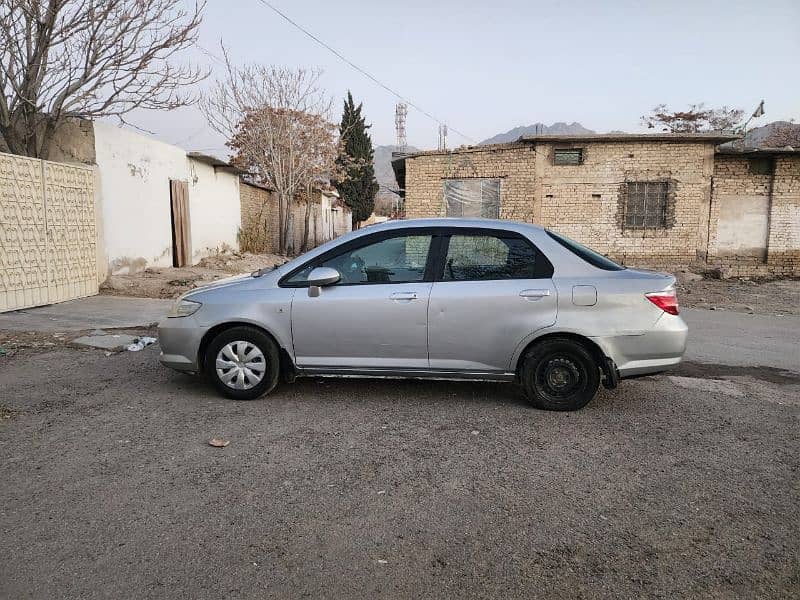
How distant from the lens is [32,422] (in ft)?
13.6

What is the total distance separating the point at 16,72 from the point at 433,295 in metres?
9.10

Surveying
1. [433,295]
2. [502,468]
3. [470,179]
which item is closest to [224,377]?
[433,295]

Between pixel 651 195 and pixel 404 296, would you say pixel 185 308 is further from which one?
pixel 651 195

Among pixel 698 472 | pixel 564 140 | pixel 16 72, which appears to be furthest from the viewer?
pixel 564 140

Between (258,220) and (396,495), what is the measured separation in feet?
68.1

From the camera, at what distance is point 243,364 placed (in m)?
4.64

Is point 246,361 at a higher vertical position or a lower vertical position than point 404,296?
lower

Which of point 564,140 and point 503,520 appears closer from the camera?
point 503,520

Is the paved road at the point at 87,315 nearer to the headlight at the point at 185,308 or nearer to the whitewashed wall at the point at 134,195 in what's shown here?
the whitewashed wall at the point at 134,195

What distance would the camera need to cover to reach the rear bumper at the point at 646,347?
4.31 m

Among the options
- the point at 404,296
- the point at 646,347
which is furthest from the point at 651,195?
the point at 404,296

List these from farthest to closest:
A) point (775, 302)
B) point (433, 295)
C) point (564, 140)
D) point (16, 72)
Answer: point (564, 140) < point (775, 302) < point (16, 72) < point (433, 295)

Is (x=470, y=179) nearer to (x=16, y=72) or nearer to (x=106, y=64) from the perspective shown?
(x=106, y=64)

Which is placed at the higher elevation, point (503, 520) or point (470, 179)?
point (470, 179)
